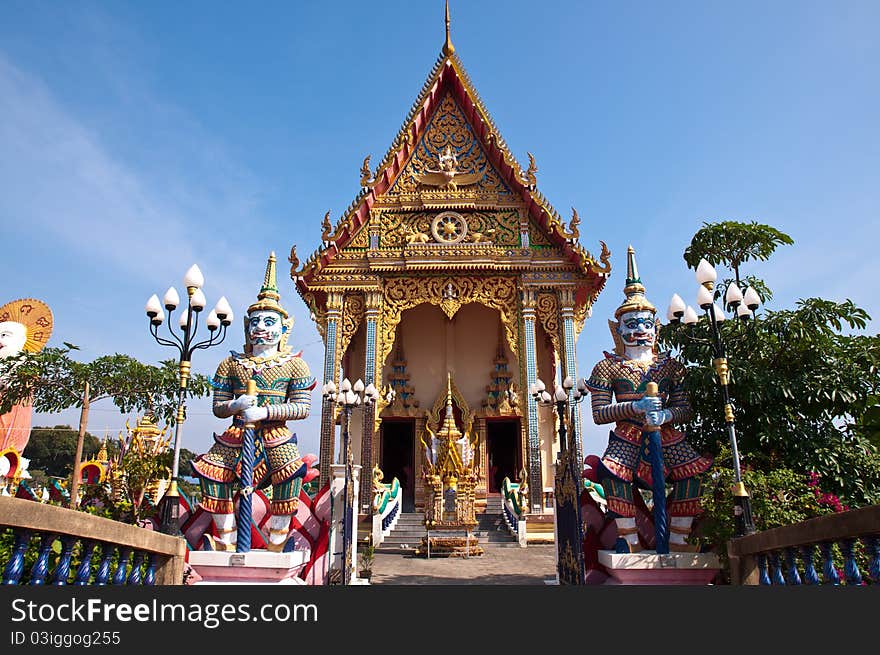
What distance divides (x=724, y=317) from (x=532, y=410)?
6.13 m

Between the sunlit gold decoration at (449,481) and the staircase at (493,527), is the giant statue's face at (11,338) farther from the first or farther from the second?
the staircase at (493,527)

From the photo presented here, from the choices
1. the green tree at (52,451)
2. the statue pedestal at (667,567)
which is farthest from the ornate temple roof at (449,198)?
the green tree at (52,451)

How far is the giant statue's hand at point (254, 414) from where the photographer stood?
5.86 metres

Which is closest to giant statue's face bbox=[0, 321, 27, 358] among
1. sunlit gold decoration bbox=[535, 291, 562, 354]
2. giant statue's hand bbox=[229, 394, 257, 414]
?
giant statue's hand bbox=[229, 394, 257, 414]

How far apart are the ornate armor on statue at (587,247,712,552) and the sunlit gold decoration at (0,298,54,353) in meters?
16.6

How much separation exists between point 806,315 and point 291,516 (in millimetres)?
6274

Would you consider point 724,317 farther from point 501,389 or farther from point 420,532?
point 501,389

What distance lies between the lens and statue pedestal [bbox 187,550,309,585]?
5527 millimetres

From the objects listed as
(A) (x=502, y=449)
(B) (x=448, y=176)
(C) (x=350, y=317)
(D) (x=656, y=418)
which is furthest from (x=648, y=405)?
(A) (x=502, y=449)

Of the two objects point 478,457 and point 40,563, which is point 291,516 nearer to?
point 40,563

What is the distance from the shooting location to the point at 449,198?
512 inches

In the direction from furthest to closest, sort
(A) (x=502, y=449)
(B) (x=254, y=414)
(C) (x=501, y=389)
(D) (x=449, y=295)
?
1. (A) (x=502, y=449)
2. (C) (x=501, y=389)
3. (D) (x=449, y=295)
4. (B) (x=254, y=414)

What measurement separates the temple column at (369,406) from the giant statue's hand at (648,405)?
6.44m

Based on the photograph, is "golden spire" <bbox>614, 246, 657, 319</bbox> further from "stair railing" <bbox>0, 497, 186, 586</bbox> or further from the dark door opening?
the dark door opening
